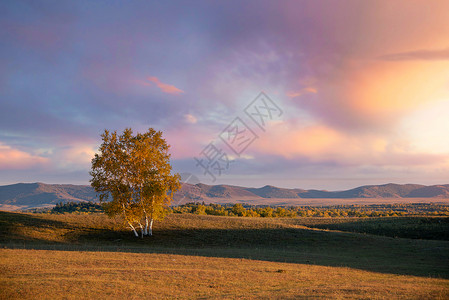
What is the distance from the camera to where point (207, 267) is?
2278cm

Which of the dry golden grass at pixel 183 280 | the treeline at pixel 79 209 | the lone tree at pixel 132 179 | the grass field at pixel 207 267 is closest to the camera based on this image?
the dry golden grass at pixel 183 280

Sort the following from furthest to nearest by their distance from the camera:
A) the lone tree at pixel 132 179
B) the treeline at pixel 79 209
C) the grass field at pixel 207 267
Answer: the treeline at pixel 79 209, the lone tree at pixel 132 179, the grass field at pixel 207 267

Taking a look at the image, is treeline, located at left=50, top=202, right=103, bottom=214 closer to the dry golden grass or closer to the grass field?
the grass field

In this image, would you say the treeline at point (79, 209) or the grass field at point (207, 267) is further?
the treeline at point (79, 209)

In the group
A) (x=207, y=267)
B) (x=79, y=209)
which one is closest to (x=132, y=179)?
(x=207, y=267)

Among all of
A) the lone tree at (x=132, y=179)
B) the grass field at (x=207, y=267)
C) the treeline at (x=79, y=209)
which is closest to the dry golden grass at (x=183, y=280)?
the grass field at (x=207, y=267)

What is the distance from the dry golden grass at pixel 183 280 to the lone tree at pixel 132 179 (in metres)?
16.8


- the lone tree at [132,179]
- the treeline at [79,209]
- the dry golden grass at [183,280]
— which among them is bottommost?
the treeline at [79,209]

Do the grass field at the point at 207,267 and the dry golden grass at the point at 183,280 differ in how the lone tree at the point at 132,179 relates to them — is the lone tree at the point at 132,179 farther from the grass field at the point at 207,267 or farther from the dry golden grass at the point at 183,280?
the dry golden grass at the point at 183,280

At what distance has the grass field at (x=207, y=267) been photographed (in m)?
15.3

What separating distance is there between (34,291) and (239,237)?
33.8 metres

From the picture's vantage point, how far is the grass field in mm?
15320

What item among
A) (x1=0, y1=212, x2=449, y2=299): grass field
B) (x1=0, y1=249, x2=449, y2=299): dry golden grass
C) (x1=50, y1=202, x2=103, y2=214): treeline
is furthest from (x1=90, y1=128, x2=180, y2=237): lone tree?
(x1=50, y1=202, x2=103, y2=214): treeline

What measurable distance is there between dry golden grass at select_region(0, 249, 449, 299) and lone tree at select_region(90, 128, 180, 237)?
55.3 ft
